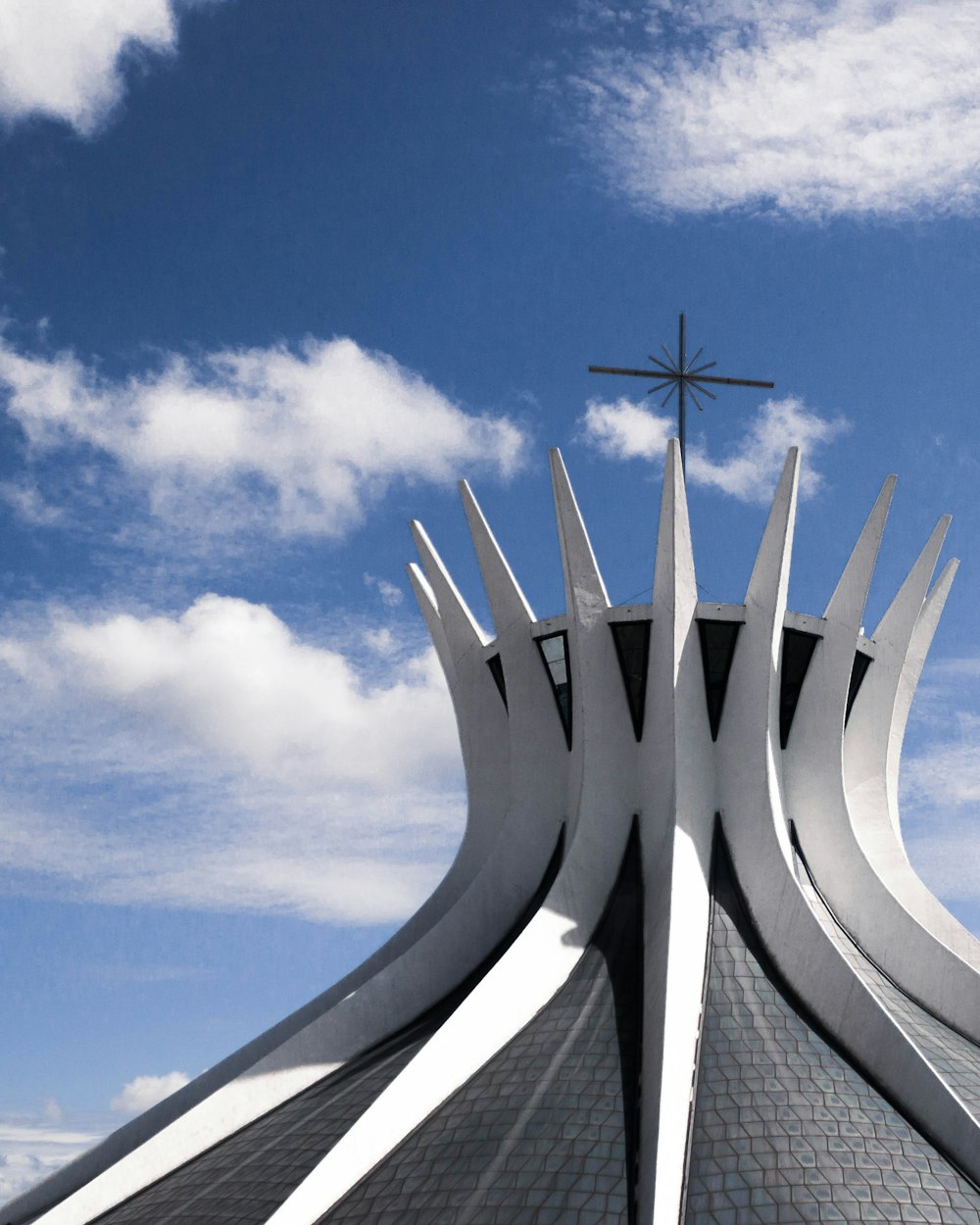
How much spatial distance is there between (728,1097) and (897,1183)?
9.09ft

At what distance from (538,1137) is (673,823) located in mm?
7556

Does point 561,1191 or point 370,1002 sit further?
point 370,1002

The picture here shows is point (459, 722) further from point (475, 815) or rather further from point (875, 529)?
point (875, 529)

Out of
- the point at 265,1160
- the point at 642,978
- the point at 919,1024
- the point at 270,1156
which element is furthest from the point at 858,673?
the point at 265,1160

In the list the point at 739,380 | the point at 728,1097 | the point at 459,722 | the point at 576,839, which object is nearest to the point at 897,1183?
the point at 728,1097

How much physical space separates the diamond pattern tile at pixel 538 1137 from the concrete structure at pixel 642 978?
0.18ft

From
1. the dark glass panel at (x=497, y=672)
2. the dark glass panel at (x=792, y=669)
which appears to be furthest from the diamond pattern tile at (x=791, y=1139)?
the dark glass panel at (x=497, y=672)

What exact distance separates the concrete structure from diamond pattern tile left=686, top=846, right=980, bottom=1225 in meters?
0.05

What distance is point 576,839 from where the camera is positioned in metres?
26.0

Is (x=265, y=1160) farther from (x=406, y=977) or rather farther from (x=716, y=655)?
(x=716, y=655)

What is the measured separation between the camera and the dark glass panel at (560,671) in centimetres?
2817

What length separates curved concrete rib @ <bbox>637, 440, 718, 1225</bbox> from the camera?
19.8 meters

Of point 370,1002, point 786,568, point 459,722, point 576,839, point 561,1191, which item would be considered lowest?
point 561,1191

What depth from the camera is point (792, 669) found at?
2773 centimetres
